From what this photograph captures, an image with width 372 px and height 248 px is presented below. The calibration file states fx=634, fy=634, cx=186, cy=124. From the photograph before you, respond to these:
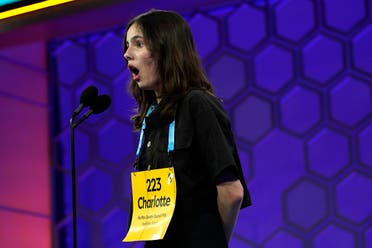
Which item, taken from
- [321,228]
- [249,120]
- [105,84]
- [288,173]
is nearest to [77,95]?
[105,84]

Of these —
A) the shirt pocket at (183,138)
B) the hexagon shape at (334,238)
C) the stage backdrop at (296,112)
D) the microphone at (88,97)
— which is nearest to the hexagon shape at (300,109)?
the stage backdrop at (296,112)

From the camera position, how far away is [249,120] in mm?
3129

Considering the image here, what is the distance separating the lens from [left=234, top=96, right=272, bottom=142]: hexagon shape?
3092 millimetres

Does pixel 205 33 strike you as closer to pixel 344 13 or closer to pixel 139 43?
pixel 344 13

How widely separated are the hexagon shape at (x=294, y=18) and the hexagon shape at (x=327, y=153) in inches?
19.4

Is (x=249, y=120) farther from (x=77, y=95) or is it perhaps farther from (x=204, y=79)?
(x=204, y=79)

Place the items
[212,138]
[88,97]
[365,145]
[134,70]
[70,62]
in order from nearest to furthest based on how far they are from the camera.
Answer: [212,138], [134,70], [88,97], [365,145], [70,62]

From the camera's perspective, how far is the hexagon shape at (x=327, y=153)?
2.92m

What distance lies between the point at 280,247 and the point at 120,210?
919 mm

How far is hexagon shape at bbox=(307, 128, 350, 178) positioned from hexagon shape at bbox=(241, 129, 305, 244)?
54 millimetres

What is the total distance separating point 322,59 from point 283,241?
0.88 metres

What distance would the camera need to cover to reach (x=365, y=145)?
2.88 meters

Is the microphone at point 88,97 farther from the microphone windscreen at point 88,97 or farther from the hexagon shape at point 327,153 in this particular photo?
the hexagon shape at point 327,153

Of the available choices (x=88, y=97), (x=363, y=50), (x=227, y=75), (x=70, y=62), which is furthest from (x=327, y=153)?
(x=70, y=62)
